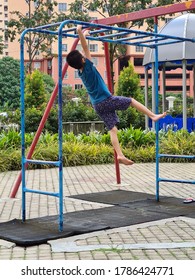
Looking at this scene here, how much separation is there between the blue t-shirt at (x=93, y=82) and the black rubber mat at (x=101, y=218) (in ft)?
4.93

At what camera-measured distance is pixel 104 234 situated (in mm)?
6719

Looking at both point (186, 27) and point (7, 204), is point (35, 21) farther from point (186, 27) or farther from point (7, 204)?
point (7, 204)

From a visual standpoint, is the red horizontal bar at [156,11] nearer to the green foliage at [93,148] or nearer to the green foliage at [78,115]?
the green foliage at [93,148]

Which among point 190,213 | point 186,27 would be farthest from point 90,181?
point 186,27

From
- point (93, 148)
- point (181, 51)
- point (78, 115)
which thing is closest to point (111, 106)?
point (93, 148)

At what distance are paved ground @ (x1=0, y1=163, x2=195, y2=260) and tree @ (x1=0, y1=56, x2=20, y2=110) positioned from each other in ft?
173

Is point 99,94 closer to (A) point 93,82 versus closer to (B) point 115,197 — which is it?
(A) point 93,82

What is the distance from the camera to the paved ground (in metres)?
5.76

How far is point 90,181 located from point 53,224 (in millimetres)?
4785

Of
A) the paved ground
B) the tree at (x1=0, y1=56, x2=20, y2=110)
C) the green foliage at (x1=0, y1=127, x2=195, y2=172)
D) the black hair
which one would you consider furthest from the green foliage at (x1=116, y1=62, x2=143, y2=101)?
the tree at (x1=0, y1=56, x2=20, y2=110)

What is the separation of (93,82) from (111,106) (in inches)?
17.1

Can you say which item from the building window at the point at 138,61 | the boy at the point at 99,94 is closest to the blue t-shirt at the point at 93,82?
the boy at the point at 99,94

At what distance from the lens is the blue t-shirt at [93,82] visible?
24.3ft

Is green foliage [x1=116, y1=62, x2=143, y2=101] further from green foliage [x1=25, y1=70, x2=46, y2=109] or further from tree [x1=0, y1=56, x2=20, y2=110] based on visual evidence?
tree [x1=0, y1=56, x2=20, y2=110]
